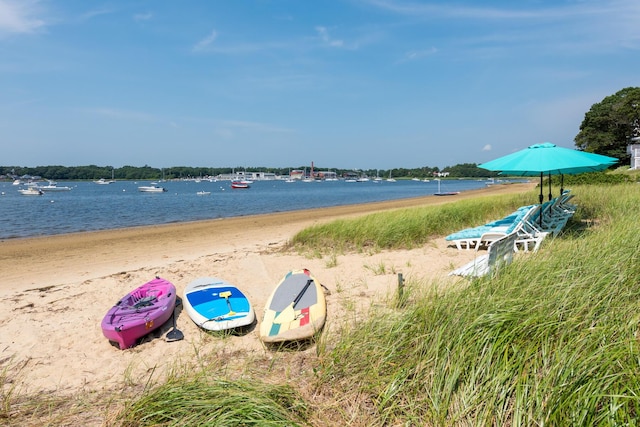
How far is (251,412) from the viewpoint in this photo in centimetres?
260

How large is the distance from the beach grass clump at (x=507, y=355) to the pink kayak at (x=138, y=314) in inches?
110

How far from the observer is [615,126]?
4591 cm

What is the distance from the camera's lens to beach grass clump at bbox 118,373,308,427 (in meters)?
2.58

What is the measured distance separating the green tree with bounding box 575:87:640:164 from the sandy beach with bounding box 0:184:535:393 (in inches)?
1848

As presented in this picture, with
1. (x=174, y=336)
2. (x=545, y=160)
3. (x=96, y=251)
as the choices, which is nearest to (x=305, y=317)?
(x=174, y=336)

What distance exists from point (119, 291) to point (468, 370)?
6433 mm

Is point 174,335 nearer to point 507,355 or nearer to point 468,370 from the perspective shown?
point 468,370

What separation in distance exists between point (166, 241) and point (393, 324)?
1300 cm

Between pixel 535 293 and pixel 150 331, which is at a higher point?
pixel 535 293

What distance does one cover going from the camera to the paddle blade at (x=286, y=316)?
4758 millimetres

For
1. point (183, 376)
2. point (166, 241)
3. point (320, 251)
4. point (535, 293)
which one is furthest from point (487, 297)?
point (166, 241)

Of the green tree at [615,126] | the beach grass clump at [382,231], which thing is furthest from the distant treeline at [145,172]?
the beach grass clump at [382,231]

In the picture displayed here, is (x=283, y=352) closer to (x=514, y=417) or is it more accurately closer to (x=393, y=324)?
(x=393, y=324)

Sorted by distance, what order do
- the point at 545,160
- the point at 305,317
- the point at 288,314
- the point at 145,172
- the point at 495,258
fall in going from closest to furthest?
the point at 305,317 → the point at 288,314 → the point at 495,258 → the point at 545,160 → the point at 145,172
